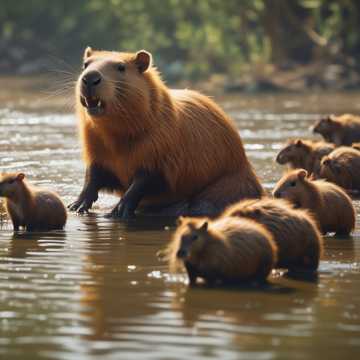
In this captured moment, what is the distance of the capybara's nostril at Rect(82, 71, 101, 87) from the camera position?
10.2 meters

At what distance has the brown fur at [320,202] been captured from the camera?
983cm

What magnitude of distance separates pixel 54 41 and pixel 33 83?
7087mm

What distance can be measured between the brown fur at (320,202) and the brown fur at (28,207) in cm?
165

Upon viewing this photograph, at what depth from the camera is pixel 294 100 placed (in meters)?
26.3

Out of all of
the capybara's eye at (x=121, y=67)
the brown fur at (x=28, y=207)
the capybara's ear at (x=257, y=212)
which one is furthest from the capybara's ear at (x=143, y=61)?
the capybara's ear at (x=257, y=212)

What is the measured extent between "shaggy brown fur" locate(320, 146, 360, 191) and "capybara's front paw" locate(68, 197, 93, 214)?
231 centimetres

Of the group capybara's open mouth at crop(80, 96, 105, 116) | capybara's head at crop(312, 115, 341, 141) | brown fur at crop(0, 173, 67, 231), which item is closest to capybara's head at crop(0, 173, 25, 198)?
brown fur at crop(0, 173, 67, 231)

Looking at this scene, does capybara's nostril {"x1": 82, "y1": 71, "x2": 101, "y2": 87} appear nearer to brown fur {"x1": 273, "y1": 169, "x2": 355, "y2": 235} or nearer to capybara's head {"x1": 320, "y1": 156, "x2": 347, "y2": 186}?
brown fur {"x1": 273, "y1": 169, "x2": 355, "y2": 235}

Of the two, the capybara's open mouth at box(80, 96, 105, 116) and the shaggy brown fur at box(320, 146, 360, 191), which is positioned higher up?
the capybara's open mouth at box(80, 96, 105, 116)

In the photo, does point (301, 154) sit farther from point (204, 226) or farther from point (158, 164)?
point (204, 226)

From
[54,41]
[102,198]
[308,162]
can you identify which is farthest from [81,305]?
[54,41]

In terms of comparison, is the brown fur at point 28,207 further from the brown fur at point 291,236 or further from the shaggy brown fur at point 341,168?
the shaggy brown fur at point 341,168

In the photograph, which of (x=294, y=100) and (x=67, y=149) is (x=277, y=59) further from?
(x=67, y=149)

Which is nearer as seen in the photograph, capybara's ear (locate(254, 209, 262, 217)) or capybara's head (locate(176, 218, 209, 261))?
capybara's head (locate(176, 218, 209, 261))
